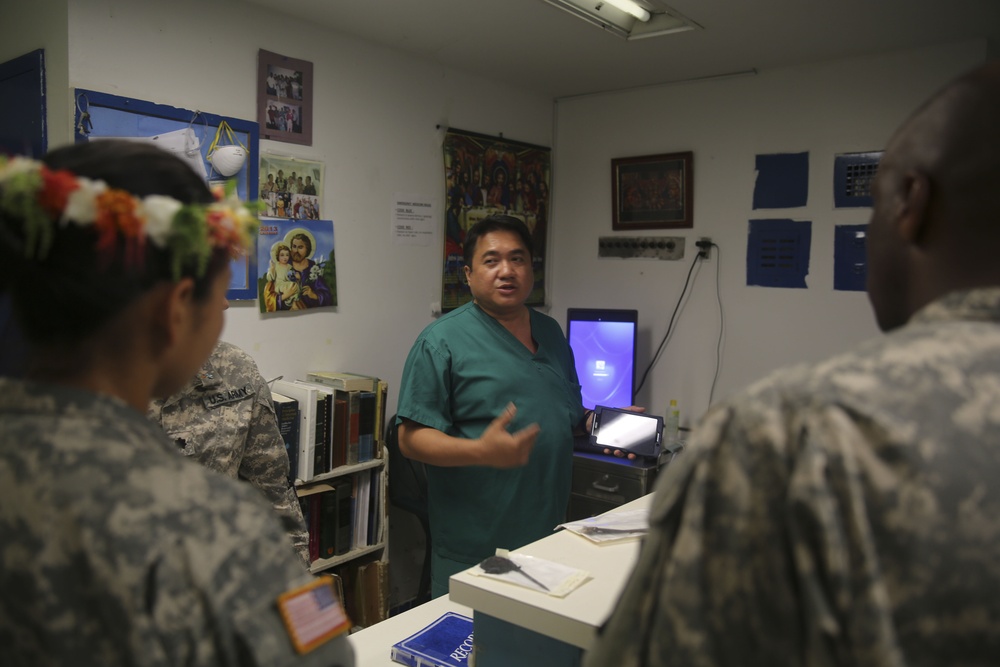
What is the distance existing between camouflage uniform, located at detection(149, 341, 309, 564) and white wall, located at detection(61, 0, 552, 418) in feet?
3.09

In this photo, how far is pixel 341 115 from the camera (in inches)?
122

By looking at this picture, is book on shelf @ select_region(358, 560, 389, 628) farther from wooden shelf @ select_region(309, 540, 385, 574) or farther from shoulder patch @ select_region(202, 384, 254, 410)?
shoulder patch @ select_region(202, 384, 254, 410)

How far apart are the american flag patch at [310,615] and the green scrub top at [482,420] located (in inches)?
54.2

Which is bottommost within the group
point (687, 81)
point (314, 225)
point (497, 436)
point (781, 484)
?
point (497, 436)

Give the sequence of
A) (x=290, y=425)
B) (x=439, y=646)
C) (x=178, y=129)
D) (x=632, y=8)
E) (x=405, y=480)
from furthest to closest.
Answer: (x=405, y=480) < (x=632, y=8) < (x=290, y=425) < (x=178, y=129) < (x=439, y=646)

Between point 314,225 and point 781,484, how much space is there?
8.55 feet

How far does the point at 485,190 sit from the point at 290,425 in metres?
1.62

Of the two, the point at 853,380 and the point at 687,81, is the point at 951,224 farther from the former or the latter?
the point at 687,81

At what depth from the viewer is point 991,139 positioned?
0.68 metres

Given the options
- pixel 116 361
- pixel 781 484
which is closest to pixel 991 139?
pixel 781 484

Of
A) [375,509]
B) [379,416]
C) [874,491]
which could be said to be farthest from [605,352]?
[874,491]

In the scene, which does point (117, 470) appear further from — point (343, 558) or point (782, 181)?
point (782, 181)

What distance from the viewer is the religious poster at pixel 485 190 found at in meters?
3.61

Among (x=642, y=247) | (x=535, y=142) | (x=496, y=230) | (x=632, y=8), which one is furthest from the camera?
(x=535, y=142)
